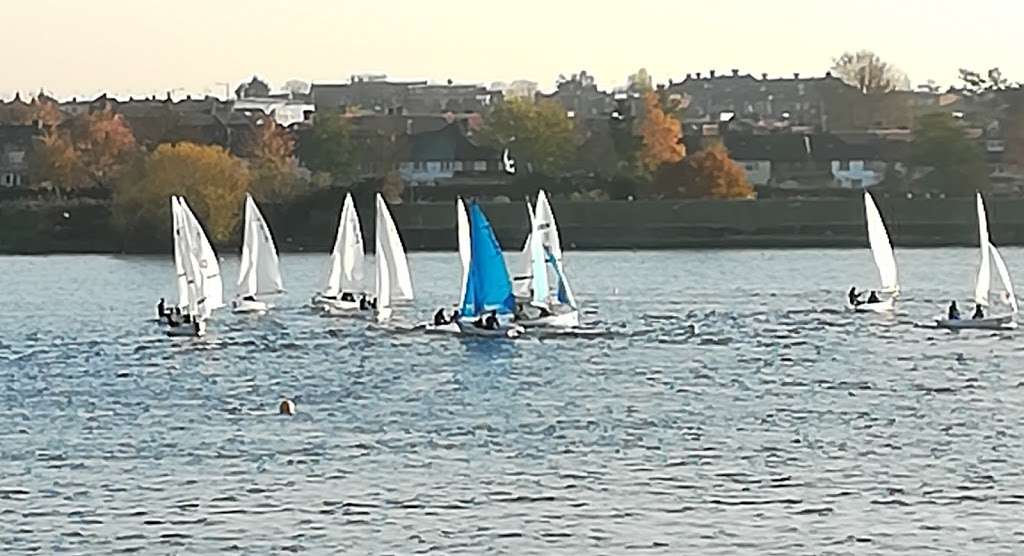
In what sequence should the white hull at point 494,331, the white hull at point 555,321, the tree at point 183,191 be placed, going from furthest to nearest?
the tree at point 183,191 → the white hull at point 555,321 → the white hull at point 494,331

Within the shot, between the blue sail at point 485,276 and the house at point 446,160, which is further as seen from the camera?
the house at point 446,160

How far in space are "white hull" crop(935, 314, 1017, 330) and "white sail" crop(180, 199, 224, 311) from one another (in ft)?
65.4

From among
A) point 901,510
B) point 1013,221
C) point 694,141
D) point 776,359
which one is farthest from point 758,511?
point 694,141

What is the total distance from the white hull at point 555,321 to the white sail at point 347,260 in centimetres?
1234

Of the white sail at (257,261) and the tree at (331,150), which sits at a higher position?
the tree at (331,150)

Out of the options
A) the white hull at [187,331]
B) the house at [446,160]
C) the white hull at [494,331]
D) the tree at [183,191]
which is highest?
the house at [446,160]

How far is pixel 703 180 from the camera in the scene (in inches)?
4847

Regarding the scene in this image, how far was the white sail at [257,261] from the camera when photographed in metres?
73.0

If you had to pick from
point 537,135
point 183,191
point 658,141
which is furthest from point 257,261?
point 537,135

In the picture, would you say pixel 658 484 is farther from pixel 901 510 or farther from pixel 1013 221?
pixel 1013 221

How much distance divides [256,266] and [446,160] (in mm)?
73753

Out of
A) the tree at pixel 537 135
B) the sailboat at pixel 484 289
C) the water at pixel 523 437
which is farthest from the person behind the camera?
the tree at pixel 537 135

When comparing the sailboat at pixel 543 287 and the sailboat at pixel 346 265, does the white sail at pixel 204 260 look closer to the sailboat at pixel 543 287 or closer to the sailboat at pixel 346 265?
the sailboat at pixel 346 265

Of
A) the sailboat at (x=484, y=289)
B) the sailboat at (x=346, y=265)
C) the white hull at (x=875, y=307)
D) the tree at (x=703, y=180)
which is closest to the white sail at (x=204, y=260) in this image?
the sailboat at (x=346, y=265)
